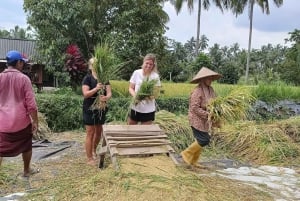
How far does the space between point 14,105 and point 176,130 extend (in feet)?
10.3

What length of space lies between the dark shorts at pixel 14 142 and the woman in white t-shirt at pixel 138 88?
4.20 ft

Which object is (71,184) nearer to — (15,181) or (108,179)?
(108,179)

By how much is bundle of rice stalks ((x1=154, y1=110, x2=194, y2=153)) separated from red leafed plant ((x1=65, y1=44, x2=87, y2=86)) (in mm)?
3392

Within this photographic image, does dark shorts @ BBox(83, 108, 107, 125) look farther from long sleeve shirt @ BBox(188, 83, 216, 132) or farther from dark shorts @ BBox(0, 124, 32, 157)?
long sleeve shirt @ BBox(188, 83, 216, 132)

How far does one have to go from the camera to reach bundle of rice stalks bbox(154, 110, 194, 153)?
21.0 feet

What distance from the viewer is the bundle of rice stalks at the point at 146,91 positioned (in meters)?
4.63

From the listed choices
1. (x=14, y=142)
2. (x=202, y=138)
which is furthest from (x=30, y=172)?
(x=202, y=138)

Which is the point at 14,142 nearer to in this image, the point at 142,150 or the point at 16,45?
the point at 142,150

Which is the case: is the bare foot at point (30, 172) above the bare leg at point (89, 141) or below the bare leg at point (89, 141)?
below

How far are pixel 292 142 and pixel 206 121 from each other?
2496 millimetres

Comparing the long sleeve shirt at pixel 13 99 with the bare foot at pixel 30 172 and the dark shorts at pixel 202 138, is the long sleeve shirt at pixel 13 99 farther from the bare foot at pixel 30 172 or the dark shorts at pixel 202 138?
the dark shorts at pixel 202 138

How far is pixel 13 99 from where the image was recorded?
406 cm

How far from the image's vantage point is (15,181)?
419 centimetres

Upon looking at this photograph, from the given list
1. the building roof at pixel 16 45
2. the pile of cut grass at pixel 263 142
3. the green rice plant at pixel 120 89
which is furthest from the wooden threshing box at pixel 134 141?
the building roof at pixel 16 45
